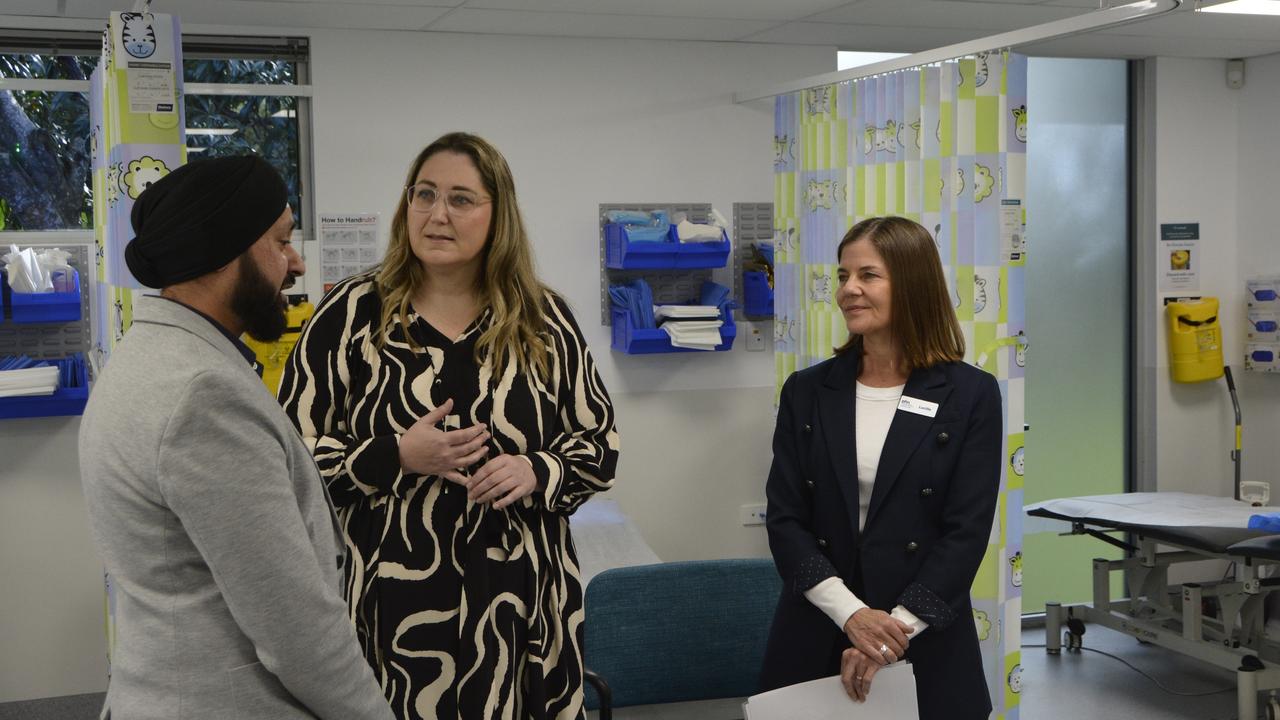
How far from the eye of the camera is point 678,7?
4312 mm

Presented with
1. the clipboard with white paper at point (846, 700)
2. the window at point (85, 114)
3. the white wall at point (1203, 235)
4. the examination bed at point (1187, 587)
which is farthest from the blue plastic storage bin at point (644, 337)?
the clipboard with white paper at point (846, 700)

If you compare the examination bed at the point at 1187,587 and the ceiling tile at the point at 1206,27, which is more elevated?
the ceiling tile at the point at 1206,27

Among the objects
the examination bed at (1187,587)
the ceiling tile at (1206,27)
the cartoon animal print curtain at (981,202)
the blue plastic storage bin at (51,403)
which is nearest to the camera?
the cartoon animal print curtain at (981,202)

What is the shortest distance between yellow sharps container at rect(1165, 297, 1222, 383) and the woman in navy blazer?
11.9ft

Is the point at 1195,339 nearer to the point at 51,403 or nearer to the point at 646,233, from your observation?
the point at 646,233

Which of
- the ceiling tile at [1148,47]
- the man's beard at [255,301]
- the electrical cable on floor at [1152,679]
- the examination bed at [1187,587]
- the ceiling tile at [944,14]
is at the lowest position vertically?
the electrical cable on floor at [1152,679]

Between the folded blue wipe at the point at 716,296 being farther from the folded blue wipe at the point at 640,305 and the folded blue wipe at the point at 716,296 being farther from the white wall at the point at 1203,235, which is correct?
the white wall at the point at 1203,235

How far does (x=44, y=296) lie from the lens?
4117mm

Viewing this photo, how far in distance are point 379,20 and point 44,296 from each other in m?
1.57

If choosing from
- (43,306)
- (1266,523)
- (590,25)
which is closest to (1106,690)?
(1266,523)

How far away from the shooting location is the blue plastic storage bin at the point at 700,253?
476cm

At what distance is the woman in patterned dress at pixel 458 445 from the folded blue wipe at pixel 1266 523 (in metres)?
3.49

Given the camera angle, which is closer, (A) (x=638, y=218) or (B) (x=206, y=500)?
(B) (x=206, y=500)

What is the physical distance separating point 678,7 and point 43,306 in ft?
8.25
